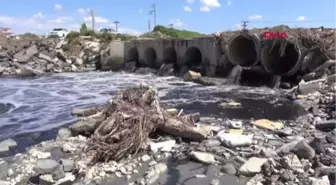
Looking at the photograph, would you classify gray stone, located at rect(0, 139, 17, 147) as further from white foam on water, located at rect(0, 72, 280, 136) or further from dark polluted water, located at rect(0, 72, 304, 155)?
white foam on water, located at rect(0, 72, 280, 136)

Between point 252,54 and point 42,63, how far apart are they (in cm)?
1870

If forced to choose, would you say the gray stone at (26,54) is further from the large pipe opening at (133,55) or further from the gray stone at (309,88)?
the gray stone at (309,88)

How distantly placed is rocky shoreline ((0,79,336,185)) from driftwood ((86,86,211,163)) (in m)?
0.10

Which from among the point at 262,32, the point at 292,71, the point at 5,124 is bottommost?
the point at 5,124

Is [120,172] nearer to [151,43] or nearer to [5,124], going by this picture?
[5,124]

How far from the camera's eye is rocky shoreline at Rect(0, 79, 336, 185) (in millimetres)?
5461

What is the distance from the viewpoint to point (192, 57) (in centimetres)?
2489

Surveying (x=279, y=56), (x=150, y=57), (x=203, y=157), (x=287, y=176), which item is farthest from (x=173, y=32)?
(x=287, y=176)

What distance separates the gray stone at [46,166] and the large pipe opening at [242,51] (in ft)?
44.7

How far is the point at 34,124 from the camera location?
34.1 ft

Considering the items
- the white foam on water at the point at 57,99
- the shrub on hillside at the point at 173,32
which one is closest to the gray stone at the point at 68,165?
the white foam on water at the point at 57,99

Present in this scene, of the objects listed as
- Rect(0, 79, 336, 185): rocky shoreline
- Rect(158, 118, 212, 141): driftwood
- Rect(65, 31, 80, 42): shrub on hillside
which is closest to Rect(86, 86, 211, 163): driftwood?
Rect(158, 118, 212, 141): driftwood

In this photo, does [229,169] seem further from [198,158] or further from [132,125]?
[132,125]

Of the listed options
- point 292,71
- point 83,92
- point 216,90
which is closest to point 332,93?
point 292,71
